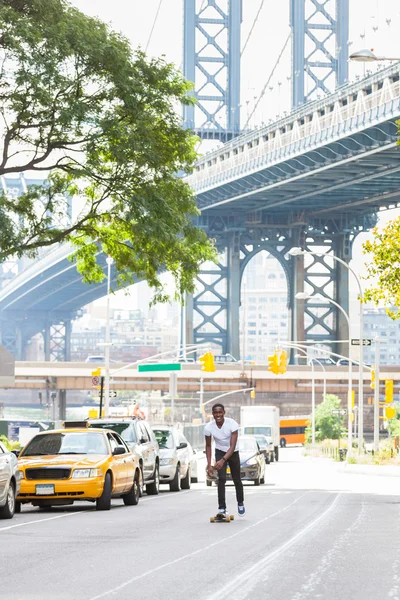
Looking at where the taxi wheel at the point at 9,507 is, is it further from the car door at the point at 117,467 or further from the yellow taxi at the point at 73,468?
the car door at the point at 117,467

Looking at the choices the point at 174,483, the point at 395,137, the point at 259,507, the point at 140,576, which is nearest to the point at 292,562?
the point at 140,576

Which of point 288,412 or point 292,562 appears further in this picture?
point 288,412

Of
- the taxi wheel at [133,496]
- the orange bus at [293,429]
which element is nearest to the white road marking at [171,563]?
the taxi wheel at [133,496]

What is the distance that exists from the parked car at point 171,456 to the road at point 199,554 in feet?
21.9

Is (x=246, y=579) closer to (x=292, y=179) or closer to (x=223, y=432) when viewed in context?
(x=223, y=432)

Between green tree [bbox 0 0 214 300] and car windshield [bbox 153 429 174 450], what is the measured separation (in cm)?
351

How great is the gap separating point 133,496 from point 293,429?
284 ft

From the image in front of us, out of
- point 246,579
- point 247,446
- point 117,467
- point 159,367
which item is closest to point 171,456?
point 247,446

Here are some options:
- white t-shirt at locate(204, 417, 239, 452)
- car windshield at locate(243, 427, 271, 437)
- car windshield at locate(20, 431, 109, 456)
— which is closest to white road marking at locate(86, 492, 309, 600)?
white t-shirt at locate(204, 417, 239, 452)

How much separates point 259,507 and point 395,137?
45778 mm

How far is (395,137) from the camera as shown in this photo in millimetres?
64938

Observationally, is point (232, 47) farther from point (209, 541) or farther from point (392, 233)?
point (209, 541)

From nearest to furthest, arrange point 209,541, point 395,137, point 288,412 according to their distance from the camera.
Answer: point 209,541
point 395,137
point 288,412

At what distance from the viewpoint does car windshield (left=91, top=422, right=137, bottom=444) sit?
969 inches
